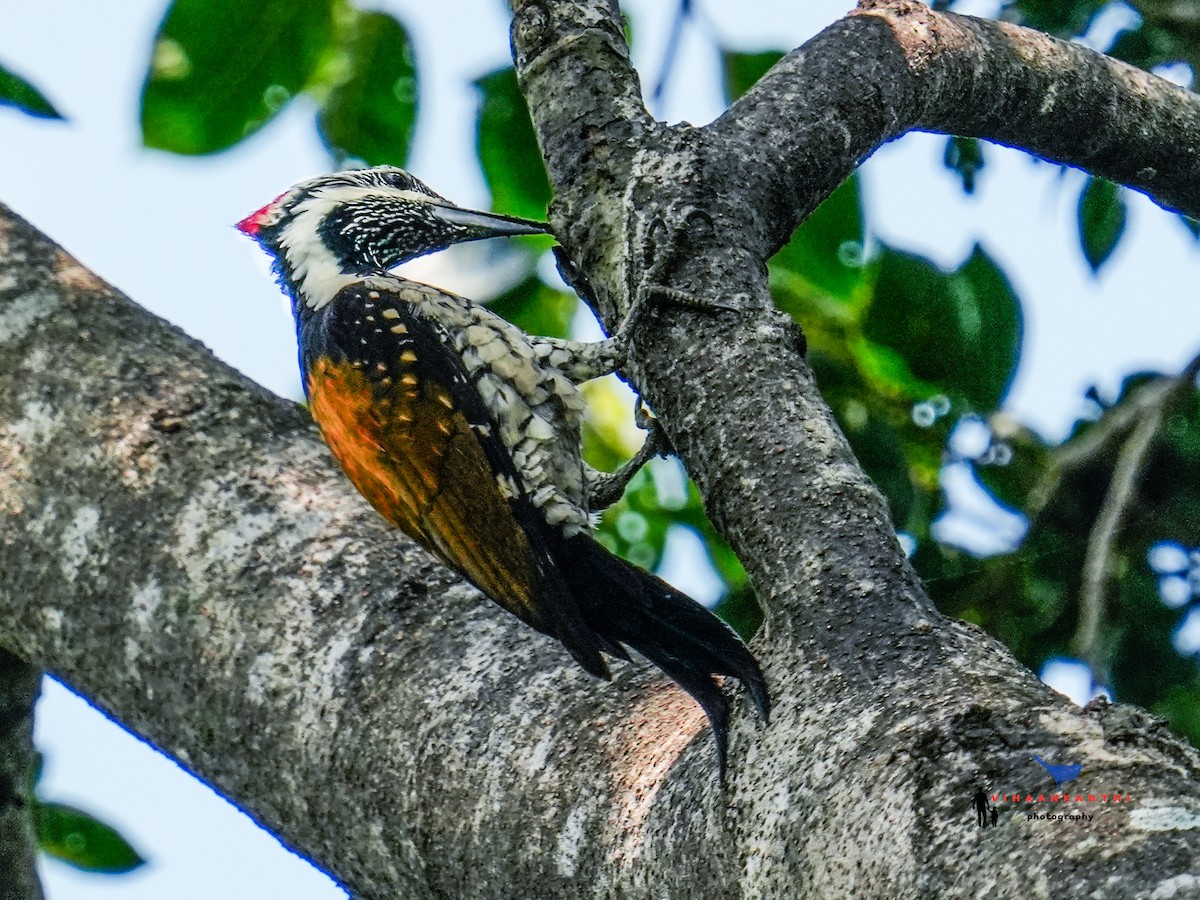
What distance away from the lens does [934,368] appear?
2678mm

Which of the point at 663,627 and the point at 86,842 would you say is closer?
the point at 663,627

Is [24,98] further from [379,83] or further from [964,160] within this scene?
[964,160]

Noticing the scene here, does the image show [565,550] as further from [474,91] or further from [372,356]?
[474,91]

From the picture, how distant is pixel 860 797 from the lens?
111cm

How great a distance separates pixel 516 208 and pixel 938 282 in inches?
36.7

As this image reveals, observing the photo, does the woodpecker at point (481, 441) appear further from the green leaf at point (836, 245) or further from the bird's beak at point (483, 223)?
the green leaf at point (836, 245)

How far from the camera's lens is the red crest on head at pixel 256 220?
3.47 meters

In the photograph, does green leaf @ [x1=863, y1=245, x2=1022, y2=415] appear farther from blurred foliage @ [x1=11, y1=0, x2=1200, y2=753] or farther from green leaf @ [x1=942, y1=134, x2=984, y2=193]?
Result: green leaf @ [x1=942, y1=134, x2=984, y2=193]

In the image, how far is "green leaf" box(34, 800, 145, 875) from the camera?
307cm

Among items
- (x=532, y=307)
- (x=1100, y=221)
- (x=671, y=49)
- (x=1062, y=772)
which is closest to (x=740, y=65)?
(x=671, y=49)

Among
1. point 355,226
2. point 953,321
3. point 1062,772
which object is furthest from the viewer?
point 355,226

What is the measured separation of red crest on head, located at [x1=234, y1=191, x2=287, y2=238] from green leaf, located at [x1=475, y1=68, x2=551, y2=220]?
34.1 inches

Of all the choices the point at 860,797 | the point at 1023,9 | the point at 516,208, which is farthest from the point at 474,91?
the point at 860,797

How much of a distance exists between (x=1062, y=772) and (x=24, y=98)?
2.34 metres
